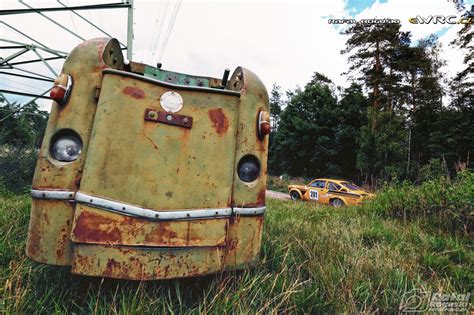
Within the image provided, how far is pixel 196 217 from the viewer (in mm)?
1301

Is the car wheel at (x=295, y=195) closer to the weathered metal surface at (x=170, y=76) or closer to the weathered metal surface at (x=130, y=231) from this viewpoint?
the weathered metal surface at (x=170, y=76)

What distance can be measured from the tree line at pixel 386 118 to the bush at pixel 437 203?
40.3 feet

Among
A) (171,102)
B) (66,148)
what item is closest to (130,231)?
(66,148)

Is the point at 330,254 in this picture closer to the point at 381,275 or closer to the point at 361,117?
the point at 381,275

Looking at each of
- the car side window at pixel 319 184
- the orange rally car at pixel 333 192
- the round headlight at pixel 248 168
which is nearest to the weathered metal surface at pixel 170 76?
the round headlight at pixel 248 168

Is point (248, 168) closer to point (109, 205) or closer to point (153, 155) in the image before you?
point (153, 155)

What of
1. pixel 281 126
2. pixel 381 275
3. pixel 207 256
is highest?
pixel 281 126

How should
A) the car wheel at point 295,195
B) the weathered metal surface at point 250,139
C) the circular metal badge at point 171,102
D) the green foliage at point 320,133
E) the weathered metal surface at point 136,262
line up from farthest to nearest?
the green foliage at point 320,133 → the car wheel at point 295,195 → the weathered metal surface at point 250,139 → the circular metal badge at point 171,102 → the weathered metal surface at point 136,262

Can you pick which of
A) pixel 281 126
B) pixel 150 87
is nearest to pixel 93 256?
pixel 150 87

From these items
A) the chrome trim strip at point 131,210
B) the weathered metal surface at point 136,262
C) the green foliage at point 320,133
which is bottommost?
the weathered metal surface at point 136,262

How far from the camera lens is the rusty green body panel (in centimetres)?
117

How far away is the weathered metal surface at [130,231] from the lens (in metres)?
1.15

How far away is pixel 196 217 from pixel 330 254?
128cm

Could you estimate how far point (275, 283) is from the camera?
1.51m
